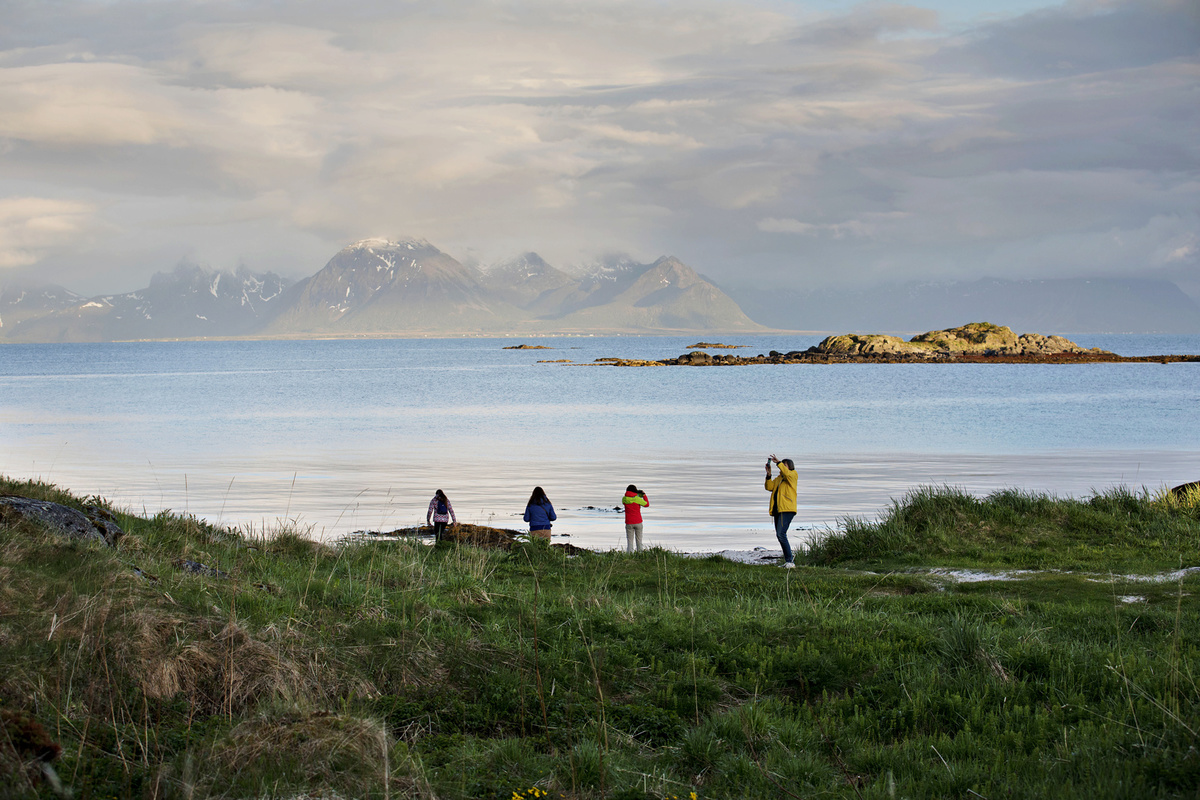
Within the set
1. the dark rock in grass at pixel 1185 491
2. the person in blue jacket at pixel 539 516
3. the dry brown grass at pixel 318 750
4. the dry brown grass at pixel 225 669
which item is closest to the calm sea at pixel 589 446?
the person in blue jacket at pixel 539 516

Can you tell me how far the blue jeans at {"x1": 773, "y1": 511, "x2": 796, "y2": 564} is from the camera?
55.7 ft

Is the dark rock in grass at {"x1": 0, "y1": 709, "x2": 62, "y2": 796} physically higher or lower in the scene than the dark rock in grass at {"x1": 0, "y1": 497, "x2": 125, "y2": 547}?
lower

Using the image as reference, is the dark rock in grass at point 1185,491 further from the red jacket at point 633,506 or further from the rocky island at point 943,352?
the rocky island at point 943,352

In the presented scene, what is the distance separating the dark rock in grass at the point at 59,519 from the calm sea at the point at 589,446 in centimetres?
327

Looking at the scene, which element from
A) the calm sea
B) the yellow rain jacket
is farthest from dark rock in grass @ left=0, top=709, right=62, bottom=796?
the yellow rain jacket

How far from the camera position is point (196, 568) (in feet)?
36.0

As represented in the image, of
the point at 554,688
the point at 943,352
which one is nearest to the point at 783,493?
the point at 554,688

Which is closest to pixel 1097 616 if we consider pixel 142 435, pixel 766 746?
pixel 766 746

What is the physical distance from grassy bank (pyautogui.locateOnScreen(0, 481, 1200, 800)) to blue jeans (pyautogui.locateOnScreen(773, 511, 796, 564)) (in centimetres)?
511

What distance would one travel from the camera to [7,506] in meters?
11.4

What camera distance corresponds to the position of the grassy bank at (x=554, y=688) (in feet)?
18.9

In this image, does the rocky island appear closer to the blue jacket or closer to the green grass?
the green grass

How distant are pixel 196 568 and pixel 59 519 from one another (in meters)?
2.07

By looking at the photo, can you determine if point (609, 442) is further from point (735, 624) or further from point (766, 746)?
point (766, 746)
